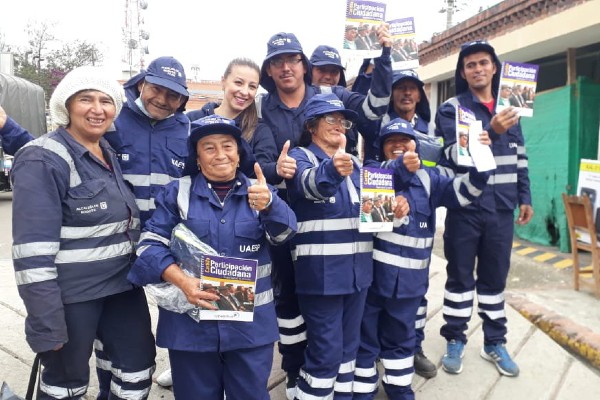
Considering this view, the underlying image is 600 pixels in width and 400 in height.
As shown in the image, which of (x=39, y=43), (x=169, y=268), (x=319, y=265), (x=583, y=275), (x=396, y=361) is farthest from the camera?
(x=39, y=43)

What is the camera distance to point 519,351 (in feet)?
13.4

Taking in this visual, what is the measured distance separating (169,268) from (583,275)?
6.65 meters

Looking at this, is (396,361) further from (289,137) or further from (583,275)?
(583,275)

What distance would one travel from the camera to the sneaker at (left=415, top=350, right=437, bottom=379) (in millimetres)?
3611

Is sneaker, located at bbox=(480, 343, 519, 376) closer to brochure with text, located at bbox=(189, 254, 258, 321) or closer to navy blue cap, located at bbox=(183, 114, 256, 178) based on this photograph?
brochure with text, located at bbox=(189, 254, 258, 321)

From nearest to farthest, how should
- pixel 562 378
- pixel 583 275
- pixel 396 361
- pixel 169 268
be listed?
1. pixel 169 268
2. pixel 396 361
3. pixel 562 378
4. pixel 583 275

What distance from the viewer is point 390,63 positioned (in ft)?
10.3

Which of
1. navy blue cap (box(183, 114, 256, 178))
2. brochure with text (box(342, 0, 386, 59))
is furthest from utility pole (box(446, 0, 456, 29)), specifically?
navy blue cap (box(183, 114, 256, 178))

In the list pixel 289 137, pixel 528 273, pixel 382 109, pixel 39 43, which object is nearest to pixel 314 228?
pixel 289 137

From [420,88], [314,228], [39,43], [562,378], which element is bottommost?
[562,378]

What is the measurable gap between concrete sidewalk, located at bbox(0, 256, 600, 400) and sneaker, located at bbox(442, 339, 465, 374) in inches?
2.0

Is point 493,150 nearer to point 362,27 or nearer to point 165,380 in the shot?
point 362,27

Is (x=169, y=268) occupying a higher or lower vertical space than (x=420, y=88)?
lower

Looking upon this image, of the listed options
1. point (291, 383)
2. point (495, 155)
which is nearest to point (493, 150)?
point (495, 155)
